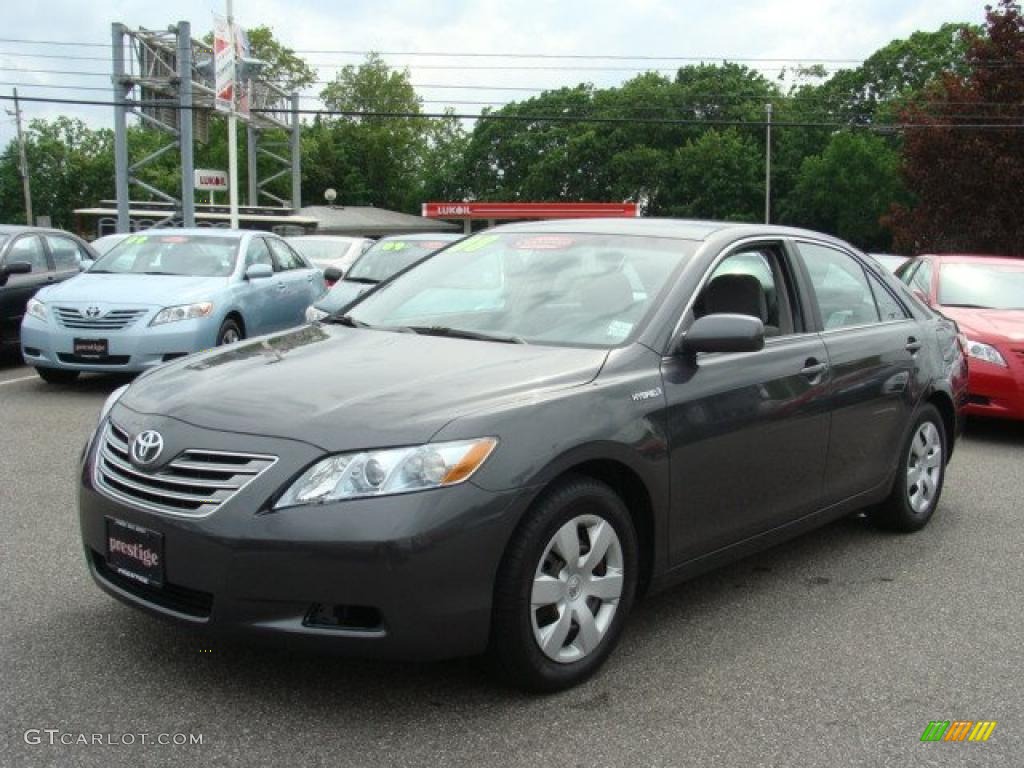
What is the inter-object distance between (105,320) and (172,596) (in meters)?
6.73

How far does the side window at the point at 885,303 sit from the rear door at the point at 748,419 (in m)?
0.88

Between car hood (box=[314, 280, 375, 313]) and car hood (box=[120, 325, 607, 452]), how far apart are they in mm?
6022

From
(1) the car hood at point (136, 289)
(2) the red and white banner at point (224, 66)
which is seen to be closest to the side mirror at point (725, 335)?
(1) the car hood at point (136, 289)

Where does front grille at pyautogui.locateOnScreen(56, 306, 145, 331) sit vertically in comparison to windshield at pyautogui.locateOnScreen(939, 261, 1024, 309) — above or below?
below

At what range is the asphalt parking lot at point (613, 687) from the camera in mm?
3188

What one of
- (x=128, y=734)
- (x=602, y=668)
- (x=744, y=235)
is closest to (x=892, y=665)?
(x=602, y=668)

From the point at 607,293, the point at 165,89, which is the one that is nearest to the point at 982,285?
the point at 607,293

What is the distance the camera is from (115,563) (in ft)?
11.5

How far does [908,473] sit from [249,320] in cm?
706

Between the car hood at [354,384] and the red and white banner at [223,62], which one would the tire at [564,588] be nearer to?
the car hood at [354,384]

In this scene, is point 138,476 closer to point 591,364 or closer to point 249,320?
point 591,364

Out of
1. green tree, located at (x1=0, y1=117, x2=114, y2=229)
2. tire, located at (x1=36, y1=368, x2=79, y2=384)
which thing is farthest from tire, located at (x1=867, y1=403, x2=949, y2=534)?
green tree, located at (x1=0, y1=117, x2=114, y2=229)

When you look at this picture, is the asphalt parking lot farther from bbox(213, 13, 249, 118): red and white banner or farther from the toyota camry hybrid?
bbox(213, 13, 249, 118): red and white banner

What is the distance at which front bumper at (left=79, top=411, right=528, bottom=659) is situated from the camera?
310 centimetres
